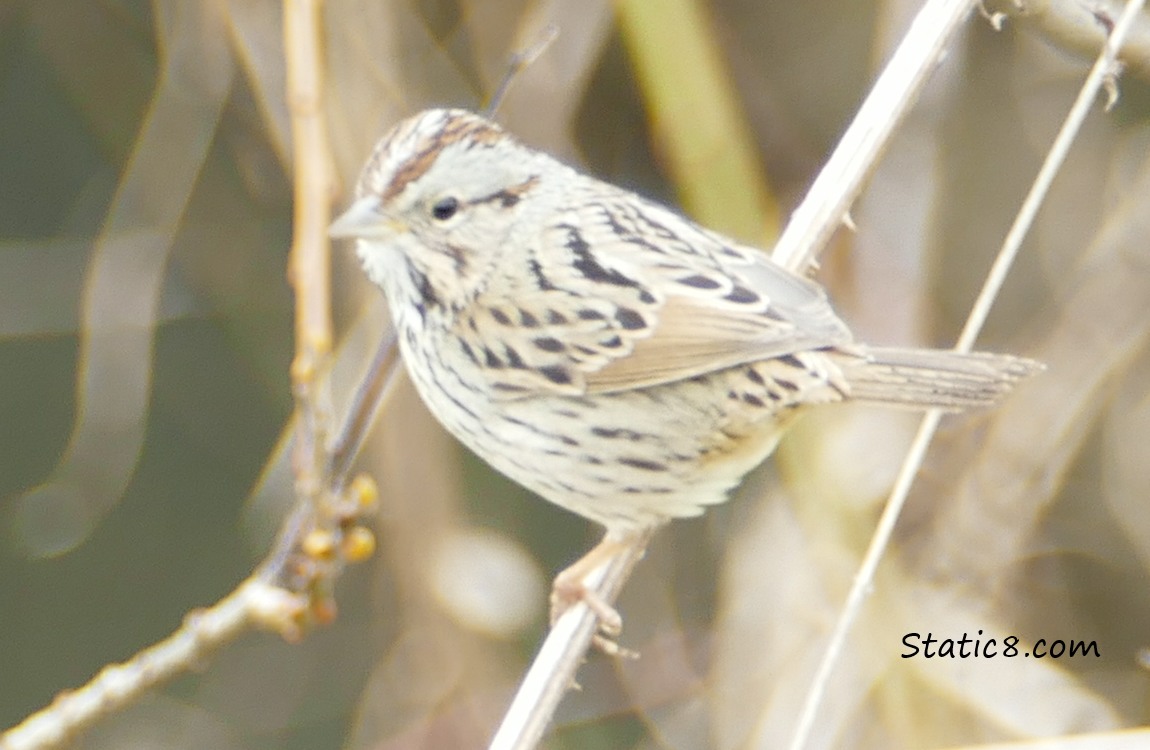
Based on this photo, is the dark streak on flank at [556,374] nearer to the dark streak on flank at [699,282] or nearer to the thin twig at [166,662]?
the dark streak on flank at [699,282]

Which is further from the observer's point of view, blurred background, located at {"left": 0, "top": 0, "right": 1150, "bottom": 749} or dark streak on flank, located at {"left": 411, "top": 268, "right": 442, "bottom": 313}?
blurred background, located at {"left": 0, "top": 0, "right": 1150, "bottom": 749}

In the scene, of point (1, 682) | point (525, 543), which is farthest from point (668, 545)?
point (1, 682)

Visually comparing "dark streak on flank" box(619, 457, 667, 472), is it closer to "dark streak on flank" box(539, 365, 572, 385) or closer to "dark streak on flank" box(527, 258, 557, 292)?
"dark streak on flank" box(539, 365, 572, 385)

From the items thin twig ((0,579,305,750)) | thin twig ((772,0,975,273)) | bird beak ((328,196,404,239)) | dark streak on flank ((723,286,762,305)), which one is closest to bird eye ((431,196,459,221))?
bird beak ((328,196,404,239))

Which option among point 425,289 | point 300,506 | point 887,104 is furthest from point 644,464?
point 300,506

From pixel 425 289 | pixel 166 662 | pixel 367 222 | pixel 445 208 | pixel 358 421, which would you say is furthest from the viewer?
pixel 425 289

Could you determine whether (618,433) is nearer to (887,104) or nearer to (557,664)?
(557,664)

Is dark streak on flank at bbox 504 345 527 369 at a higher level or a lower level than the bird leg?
higher
